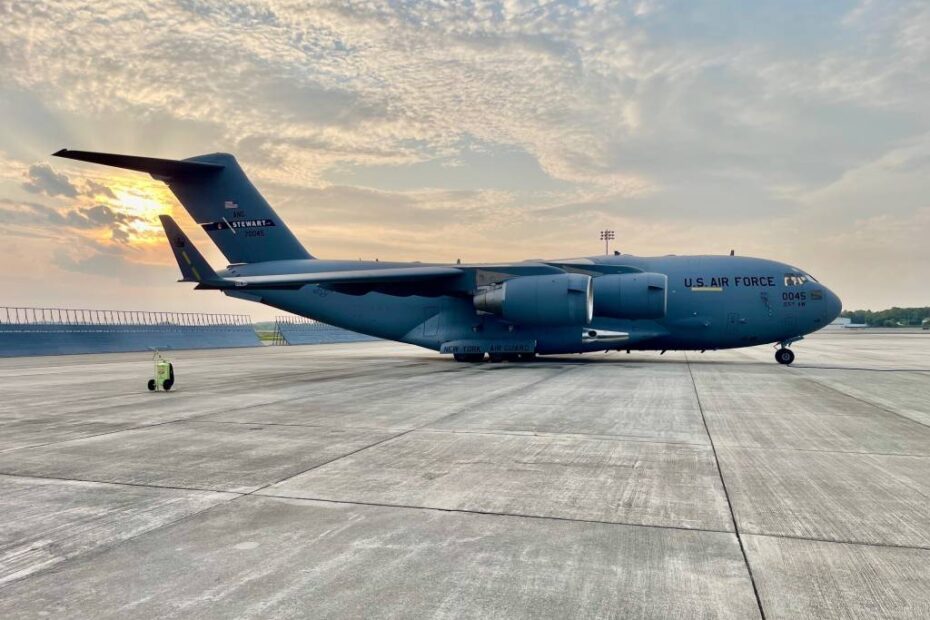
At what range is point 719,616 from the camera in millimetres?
2383

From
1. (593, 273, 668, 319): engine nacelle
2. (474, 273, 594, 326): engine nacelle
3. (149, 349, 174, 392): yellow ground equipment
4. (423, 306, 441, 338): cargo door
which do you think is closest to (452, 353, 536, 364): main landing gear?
(423, 306, 441, 338): cargo door

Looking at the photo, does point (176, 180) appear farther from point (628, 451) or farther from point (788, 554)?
point (788, 554)

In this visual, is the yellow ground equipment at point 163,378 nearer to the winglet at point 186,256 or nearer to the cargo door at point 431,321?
the winglet at point 186,256

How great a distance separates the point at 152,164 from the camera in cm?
1705

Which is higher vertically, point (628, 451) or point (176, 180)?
point (176, 180)

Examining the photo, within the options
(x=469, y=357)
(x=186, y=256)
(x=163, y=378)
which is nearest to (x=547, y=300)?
(x=469, y=357)

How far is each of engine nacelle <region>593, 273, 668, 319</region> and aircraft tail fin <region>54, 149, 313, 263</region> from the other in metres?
10.6

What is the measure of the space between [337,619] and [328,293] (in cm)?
1795

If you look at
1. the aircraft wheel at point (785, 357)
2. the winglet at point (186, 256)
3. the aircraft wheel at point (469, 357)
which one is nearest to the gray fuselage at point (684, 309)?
the aircraft wheel at point (785, 357)

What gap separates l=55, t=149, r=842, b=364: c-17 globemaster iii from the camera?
53.5 feet

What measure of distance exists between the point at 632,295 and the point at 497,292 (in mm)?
4017

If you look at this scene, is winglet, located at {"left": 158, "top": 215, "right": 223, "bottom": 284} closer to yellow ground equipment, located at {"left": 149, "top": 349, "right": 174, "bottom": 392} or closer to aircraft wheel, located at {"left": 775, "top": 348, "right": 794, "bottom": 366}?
yellow ground equipment, located at {"left": 149, "top": 349, "right": 174, "bottom": 392}

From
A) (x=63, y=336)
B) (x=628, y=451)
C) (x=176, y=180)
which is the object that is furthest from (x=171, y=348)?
(x=628, y=451)

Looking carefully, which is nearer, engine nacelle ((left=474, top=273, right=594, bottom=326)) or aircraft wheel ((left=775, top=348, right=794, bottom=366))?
engine nacelle ((left=474, top=273, right=594, bottom=326))
